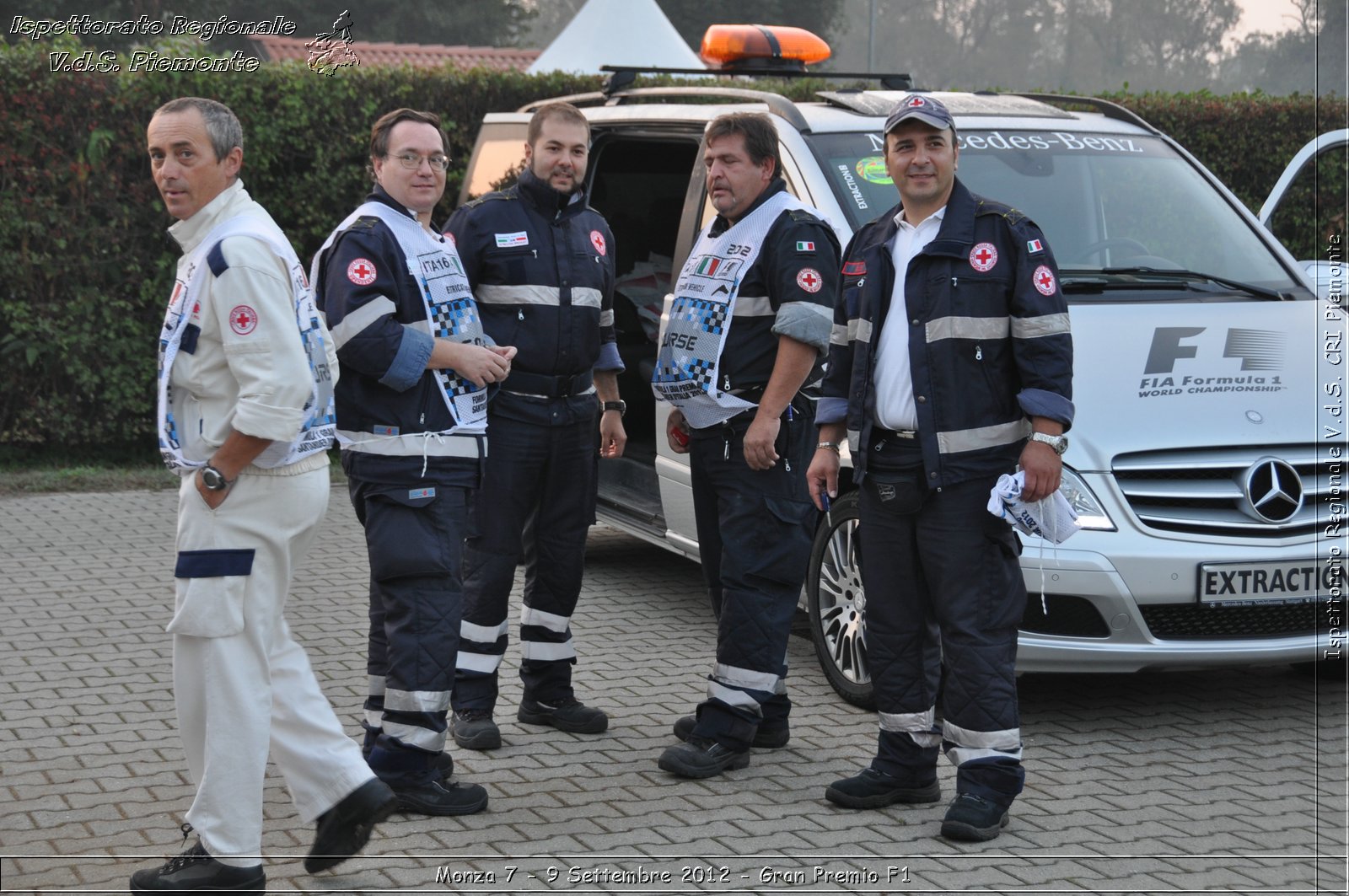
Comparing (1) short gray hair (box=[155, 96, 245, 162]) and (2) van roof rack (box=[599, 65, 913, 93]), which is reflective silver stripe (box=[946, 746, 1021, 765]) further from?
(2) van roof rack (box=[599, 65, 913, 93])

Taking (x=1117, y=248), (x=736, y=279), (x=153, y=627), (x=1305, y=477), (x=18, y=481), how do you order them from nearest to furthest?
(x=736, y=279)
(x=1305, y=477)
(x=1117, y=248)
(x=153, y=627)
(x=18, y=481)

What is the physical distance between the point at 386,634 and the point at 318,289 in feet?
3.44

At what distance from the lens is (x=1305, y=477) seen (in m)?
5.46

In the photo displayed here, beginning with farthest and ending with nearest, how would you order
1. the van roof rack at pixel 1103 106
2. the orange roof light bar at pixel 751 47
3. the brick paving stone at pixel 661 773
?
the orange roof light bar at pixel 751 47, the van roof rack at pixel 1103 106, the brick paving stone at pixel 661 773

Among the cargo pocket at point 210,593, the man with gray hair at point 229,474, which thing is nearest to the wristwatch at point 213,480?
the man with gray hair at point 229,474

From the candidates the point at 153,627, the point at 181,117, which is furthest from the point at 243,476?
the point at 153,627

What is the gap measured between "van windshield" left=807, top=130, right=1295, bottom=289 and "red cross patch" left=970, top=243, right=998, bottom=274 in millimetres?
1463

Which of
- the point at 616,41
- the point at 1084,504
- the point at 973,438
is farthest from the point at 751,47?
the point at 616,41

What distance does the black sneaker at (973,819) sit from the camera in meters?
4.45

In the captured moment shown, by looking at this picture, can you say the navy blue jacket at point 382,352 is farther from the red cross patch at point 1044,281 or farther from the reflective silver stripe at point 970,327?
the red cross patch at point 1044,281

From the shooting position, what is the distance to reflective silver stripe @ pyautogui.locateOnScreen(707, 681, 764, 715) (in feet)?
16.8

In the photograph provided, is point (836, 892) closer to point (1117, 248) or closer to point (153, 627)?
point (1117, 248)

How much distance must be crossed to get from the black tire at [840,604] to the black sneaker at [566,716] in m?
0.90

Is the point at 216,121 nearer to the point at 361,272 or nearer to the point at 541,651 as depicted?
the point at 361,272
